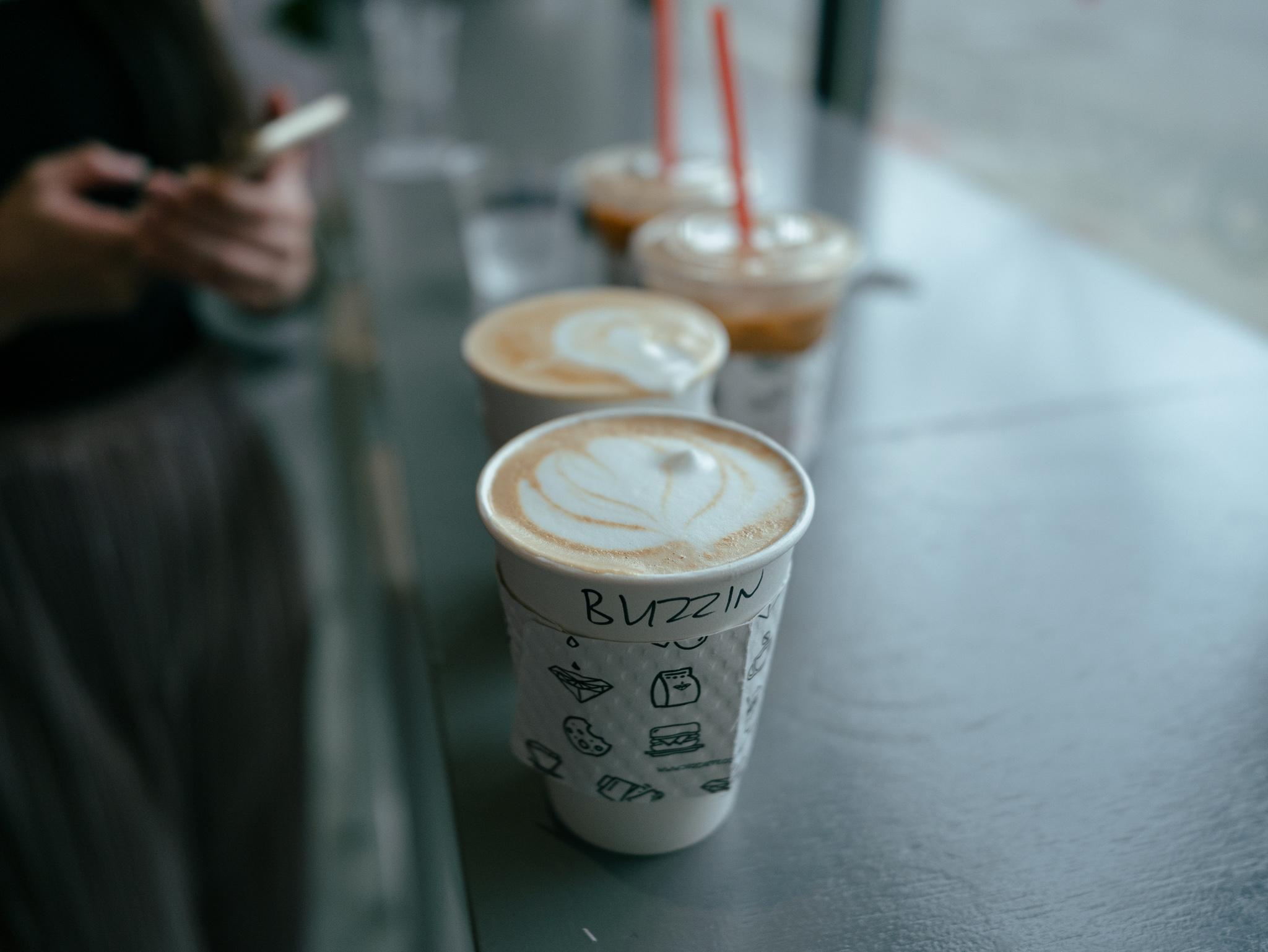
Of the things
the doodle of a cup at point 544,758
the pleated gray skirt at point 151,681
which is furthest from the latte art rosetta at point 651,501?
the pleated gray skirt at point 151,681

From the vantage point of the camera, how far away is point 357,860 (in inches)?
69.7

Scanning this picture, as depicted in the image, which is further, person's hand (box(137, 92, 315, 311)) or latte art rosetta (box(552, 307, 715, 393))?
person's hand (box(137, 92, 315, 311))

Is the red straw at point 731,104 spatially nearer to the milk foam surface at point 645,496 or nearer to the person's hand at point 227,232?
the milk foam surface at point 645,496

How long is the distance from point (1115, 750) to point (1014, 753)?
0.19ft

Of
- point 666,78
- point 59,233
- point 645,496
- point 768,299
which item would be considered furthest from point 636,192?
point 59,233

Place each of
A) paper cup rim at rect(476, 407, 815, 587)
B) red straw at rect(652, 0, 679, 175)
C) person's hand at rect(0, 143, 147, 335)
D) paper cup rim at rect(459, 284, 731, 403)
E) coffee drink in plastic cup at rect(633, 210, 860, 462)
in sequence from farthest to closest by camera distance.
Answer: person's hand at rect(0, 143, 147, 335) < red straw at rect(652, 0, 679, 175) < coffee drink in plastic cup at rect(633, 210, 860, 462) < paper cup rim at rect(459, 284, 731, 403) < paper cup rim at rect(476, 407, 815, 587)

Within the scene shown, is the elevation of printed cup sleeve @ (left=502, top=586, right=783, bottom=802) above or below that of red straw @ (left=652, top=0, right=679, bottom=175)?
below

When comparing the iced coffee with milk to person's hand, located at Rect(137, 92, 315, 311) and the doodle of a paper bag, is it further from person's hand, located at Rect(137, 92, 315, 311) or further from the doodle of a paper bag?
the doodle of a paper bag

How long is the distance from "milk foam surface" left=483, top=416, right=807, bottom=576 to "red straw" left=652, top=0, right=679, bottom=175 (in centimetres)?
53

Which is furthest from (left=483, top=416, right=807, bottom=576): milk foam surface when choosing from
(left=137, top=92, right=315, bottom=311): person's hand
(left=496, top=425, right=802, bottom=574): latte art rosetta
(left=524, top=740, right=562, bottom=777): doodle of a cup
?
(left=137, top=92, right=315, bottom=311): person's hand

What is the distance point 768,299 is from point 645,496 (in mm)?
338

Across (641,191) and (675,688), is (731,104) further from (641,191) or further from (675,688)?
(675,688)

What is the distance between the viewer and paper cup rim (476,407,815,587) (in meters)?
0.40

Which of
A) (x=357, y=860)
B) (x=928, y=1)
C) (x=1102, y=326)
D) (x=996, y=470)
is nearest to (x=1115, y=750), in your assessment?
(x=996, y=470)
